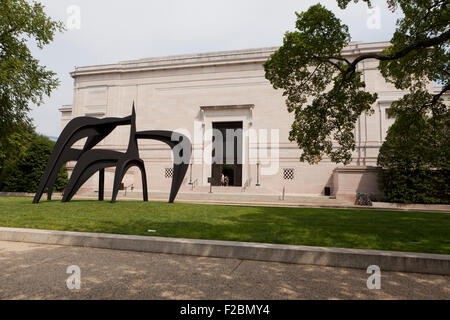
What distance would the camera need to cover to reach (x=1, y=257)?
4.37m

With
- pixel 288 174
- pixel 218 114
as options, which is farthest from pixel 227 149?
pixel 288 174

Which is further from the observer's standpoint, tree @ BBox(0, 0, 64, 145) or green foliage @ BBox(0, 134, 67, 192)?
green foliage @ BBox(0, 134, 67, 192)

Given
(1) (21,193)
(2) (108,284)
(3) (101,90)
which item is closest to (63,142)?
(2) (108,284)

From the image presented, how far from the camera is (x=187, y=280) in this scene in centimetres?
348

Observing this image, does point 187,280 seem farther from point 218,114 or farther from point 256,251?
point 218,114

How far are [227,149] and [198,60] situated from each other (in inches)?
413

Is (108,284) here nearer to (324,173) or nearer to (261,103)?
(324,173)

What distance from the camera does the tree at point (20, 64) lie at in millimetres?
16672

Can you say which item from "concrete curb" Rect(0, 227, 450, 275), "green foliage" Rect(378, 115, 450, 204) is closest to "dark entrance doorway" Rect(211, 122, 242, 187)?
"green foliage" Rect(378, 115, 450, 204)

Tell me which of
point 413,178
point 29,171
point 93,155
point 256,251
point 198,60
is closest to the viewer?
point 256,251

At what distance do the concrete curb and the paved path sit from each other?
0.46ft

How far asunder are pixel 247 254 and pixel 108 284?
211 centimetres

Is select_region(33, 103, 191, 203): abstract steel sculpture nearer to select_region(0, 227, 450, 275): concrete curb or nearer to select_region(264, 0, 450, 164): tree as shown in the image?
select_region(264, 0, 450, 164): tree

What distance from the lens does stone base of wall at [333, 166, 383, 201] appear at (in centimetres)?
2069
